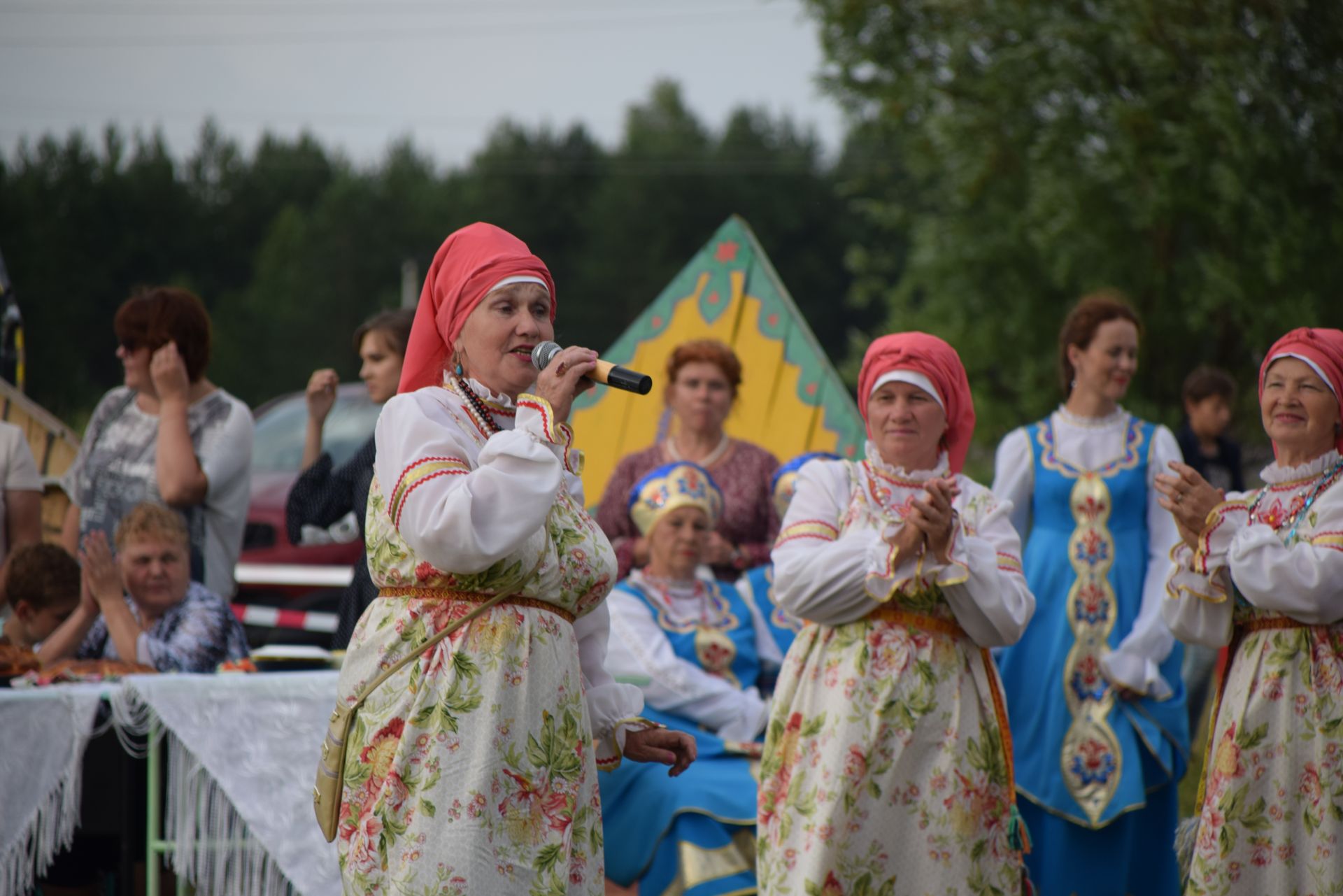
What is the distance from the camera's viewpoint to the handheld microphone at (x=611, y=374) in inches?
101

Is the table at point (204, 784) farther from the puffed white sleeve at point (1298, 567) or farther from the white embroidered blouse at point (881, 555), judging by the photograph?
the puffed white sleeve at point (1298, 567)

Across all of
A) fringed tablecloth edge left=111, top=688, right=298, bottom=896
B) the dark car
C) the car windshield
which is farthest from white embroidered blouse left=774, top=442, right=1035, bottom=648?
the car windshield

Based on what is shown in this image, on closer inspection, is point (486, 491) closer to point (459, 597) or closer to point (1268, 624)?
point (459, 597)

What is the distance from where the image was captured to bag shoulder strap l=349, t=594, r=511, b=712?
257cm

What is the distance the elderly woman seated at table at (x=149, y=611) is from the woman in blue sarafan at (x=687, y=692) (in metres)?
1.19

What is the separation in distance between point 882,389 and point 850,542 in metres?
0.39

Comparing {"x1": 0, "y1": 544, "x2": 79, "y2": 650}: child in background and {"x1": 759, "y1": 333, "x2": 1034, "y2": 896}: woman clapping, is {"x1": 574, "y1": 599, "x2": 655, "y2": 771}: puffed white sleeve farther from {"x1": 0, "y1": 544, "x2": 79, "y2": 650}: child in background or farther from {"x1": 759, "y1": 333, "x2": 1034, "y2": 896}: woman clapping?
{"x1": 0, "y1": 544, "x2": 79, "y2": 650}: child in background

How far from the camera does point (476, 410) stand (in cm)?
271

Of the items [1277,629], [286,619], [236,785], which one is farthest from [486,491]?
[286,619]

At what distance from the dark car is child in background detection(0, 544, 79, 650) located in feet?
4.70

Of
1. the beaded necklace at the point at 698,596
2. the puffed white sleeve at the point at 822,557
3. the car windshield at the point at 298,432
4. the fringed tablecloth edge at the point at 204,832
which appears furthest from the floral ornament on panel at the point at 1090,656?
the car windshield at the point at 298,432

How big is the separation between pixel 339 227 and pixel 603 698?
36798 mm

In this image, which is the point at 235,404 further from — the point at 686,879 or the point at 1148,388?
the point at 1148,388

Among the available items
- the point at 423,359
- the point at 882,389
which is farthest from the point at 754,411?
the point at 423,359
